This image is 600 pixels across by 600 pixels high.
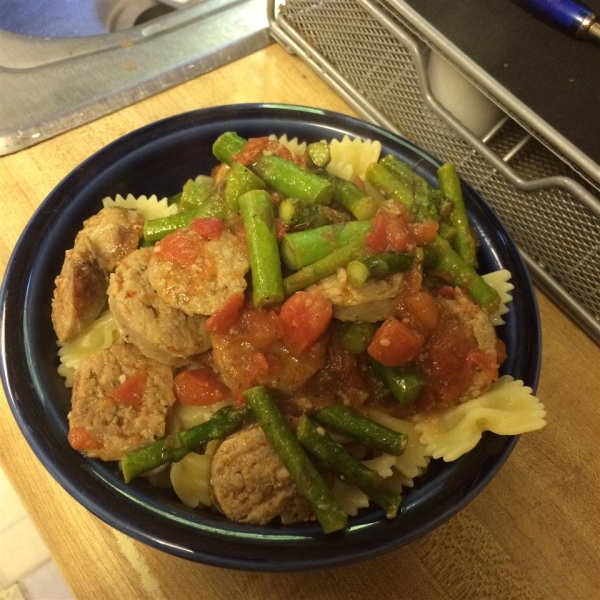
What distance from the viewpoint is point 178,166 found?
2256 millimetres

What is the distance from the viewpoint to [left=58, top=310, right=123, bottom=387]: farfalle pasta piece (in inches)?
74.3

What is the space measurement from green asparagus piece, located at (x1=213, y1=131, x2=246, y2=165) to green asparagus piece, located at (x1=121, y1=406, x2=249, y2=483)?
3.05 ft

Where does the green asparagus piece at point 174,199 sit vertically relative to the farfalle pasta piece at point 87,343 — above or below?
above

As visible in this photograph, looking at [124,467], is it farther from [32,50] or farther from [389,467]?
[32,50]

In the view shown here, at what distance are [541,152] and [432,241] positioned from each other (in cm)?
113

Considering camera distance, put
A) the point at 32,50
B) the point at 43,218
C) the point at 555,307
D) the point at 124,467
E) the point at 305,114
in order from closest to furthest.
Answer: the point at 124,467, the point at 43,218, the point at 305,114, the point at 555,307, the point at 32,50

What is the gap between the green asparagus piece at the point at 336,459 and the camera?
5.45 ft

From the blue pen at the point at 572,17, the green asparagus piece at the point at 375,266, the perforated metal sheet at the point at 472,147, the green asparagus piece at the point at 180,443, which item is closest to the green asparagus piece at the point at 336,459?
the green asparagus piece at the point at 180,443

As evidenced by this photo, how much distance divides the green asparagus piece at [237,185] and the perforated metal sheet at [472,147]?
107 centimetres

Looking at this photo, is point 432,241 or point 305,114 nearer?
point 432,241

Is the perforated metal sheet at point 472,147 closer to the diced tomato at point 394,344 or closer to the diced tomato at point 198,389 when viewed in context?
the diced tomato at point 394,344

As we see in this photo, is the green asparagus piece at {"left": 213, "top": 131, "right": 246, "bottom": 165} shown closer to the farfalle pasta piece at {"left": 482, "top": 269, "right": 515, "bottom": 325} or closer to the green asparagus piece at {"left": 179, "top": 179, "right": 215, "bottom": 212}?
the green asparagus piece at {"left": 179, "top": 179, "right": 215, "bottom": 212}

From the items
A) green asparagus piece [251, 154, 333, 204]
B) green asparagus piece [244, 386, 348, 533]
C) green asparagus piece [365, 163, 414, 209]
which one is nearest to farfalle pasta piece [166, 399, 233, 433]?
green asparagus piece [244, 386, 348, 533]

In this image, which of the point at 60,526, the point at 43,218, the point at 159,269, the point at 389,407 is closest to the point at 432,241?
the point at 389,407
